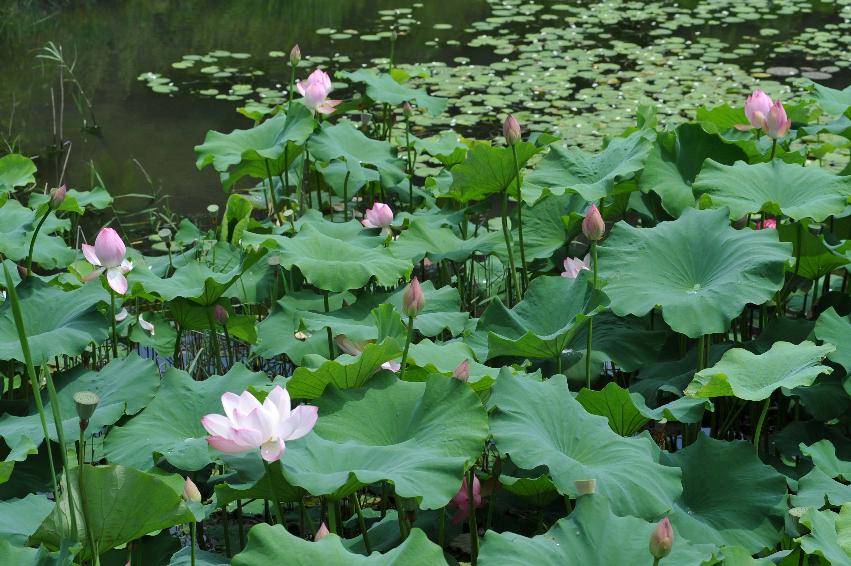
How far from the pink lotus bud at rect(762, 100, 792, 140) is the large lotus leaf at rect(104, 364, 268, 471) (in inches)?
52.9

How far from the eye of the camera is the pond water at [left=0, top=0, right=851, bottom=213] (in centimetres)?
506

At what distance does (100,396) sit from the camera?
1982 millimetres

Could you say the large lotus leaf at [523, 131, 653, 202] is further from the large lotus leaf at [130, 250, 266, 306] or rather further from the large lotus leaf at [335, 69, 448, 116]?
the large lotus leaf at [335, 69, 448, 116]

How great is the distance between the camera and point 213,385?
1891 mm

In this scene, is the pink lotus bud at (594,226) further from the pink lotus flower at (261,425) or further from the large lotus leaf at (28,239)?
the large lotus leaf at (28,239)

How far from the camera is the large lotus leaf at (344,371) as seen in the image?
5.47ft

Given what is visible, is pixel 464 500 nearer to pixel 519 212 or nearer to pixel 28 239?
pixel 519 212

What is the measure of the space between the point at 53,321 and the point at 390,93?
1.47 metres

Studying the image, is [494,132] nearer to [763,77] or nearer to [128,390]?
[763,77]

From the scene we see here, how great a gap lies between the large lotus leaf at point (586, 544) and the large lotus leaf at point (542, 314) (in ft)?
1.74

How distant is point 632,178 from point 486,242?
38cm

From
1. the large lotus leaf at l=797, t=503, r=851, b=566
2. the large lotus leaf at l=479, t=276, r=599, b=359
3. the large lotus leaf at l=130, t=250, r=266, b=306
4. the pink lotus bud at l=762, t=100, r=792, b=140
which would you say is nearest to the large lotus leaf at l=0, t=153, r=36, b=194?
the large lotus leaf at l=130, t=250, r=266, b=306

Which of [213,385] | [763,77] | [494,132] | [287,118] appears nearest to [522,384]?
[213,385]

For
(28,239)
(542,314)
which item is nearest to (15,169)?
(28,239)
